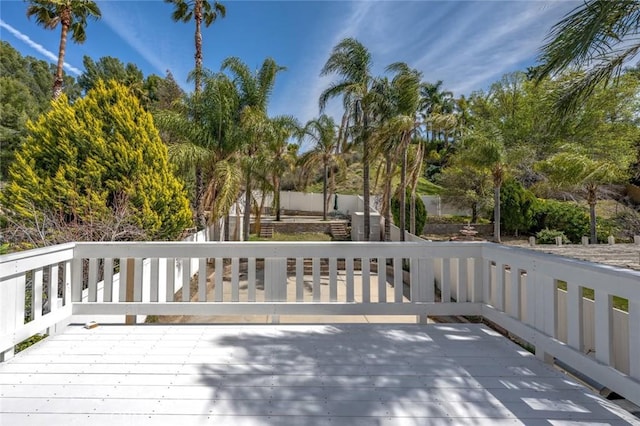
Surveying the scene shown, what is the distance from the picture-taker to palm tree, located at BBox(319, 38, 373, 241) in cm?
1077

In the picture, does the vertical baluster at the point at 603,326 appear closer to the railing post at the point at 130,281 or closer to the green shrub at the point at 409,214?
the railing post at the point at 130,281

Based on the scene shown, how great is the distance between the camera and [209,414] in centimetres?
162

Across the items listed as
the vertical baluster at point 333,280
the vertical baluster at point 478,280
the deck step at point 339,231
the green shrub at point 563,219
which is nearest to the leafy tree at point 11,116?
the deck step at point 339,231

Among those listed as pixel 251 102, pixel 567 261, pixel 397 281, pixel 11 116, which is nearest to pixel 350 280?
pixel 397 281

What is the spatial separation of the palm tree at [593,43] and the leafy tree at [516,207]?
12.5 m

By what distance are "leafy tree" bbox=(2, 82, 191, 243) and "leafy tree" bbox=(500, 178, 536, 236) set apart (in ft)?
49.7

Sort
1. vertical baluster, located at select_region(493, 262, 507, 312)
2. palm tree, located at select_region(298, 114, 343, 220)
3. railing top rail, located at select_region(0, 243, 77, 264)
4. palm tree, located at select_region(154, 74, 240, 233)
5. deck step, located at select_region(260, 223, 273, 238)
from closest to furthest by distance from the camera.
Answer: railing top rail, located at select_region(0, 243, 77, 264)
vertical baluster, located at select_region(493, 262, 507, 312)
palm tree, located at select_region(154, 74, 240, 233)
deck step, located at select_region(260, 223, 273, 238)
palm tree, located at select_region(298, 114, 343, 220)

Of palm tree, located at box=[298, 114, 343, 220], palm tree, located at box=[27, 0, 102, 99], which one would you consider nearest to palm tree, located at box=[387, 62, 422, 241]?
palm tree, located at box=[298, 114, 343, 220]

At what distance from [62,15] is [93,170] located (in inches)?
406

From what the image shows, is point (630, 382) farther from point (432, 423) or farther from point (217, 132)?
point (217, 132)

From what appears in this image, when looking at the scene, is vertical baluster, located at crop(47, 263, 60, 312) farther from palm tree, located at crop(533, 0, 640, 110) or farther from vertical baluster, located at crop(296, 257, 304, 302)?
palm tree, located at crop(533, 0, 640, 110)

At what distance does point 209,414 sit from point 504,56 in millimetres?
10626

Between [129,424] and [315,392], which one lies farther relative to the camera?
[315,392]

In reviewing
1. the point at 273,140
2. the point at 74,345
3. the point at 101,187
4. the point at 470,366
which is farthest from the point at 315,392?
the point at 273,140
